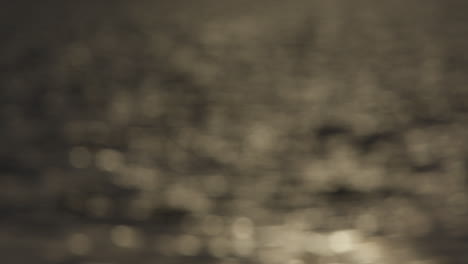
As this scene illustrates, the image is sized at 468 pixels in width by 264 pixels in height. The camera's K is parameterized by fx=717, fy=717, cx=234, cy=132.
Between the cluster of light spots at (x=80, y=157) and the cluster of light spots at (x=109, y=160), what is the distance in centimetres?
1

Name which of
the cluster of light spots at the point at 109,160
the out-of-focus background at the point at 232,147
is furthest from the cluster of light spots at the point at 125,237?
the cluster of light spots at the point at 109,160

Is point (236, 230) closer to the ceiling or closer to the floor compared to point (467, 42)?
closer to the floor

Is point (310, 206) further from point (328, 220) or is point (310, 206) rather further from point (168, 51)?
point (168, 51)

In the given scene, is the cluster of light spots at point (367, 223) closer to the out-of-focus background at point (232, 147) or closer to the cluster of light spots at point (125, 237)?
the out-of-focus background at point (232, 147)

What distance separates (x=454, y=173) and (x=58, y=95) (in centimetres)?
54

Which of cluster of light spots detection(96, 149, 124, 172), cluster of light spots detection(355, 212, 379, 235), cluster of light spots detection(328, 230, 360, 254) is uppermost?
cluster of light spots detection(96, 149, 124, 172)

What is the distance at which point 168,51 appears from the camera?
1286 mm

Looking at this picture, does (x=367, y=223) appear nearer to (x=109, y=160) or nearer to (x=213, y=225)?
(x=213, y=225)

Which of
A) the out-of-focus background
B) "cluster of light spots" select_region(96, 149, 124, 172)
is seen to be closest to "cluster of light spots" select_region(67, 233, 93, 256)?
the out-of-focus background

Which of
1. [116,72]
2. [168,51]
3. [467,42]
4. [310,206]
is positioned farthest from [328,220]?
[467,42]

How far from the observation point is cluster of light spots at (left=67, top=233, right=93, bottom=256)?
21.0 inches

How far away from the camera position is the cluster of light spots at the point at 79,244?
1.75 ft

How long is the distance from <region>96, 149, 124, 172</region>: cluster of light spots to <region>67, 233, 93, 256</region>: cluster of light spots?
160 mm

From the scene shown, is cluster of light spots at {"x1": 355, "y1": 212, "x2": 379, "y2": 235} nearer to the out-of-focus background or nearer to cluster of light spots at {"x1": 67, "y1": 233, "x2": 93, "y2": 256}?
the out-of-focus background
